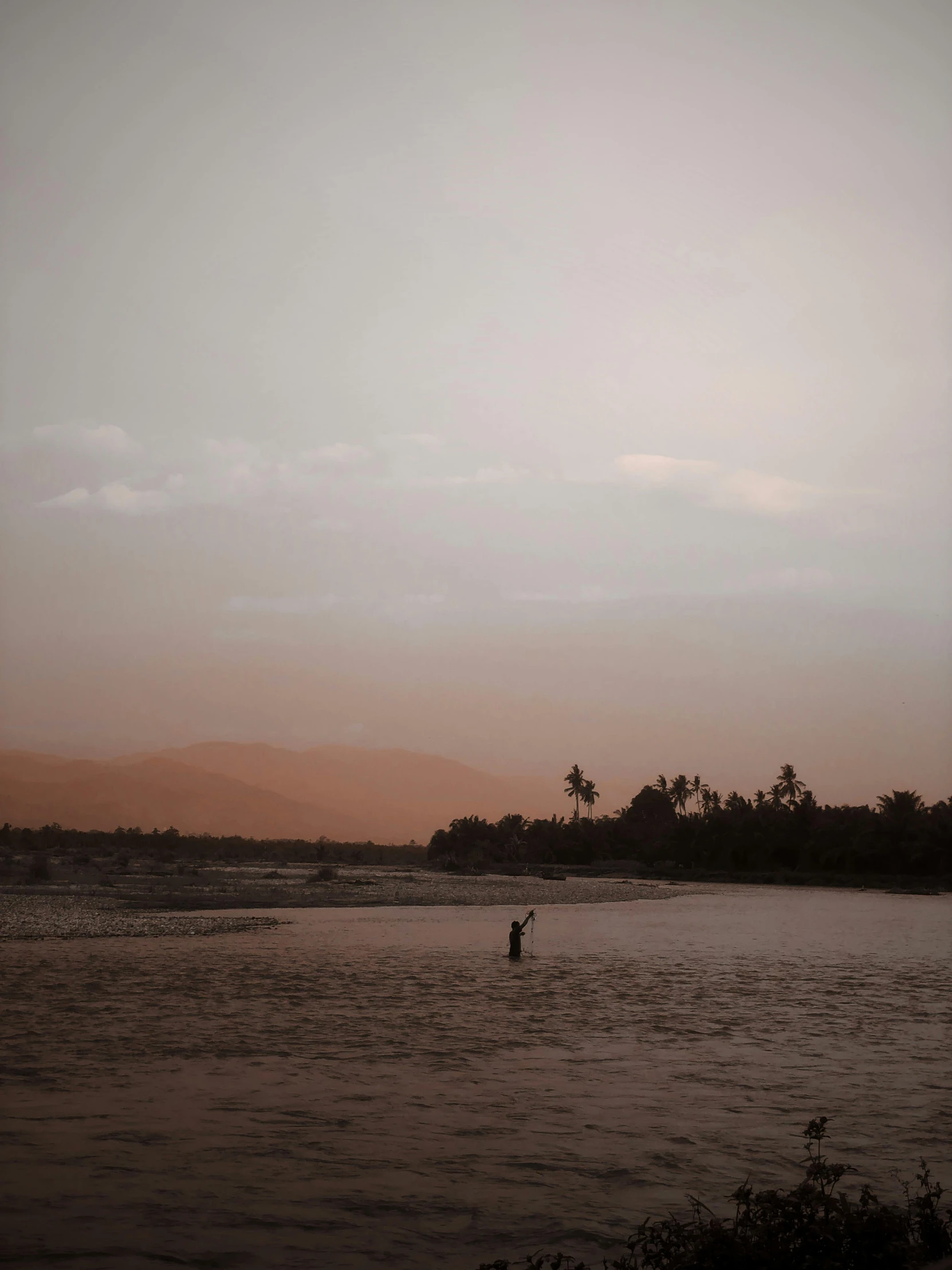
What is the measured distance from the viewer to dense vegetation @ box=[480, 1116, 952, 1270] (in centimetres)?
768

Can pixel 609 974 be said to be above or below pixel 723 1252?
below

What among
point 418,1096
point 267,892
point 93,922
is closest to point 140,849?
point 267,892

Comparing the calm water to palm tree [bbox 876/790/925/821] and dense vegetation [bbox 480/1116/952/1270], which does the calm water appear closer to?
dense vegetation [bbox 480/1116/952/1270]

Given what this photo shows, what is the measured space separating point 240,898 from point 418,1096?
43.0m

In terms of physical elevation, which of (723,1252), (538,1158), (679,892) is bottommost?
(679,892)

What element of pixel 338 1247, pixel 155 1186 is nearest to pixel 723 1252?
pixel 338 1247

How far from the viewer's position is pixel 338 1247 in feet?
31.8

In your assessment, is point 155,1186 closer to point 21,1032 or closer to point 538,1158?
point 538,1158

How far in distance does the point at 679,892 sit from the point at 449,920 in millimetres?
47152

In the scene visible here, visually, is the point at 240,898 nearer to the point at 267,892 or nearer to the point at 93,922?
the point at 267,892

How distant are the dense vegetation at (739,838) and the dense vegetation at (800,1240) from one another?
106259mm

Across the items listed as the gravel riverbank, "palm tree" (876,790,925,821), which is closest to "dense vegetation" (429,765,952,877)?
"palm tree" (876,790,925,821)

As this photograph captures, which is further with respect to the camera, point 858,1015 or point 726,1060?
point 858,1015

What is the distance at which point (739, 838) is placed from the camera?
12900cm
